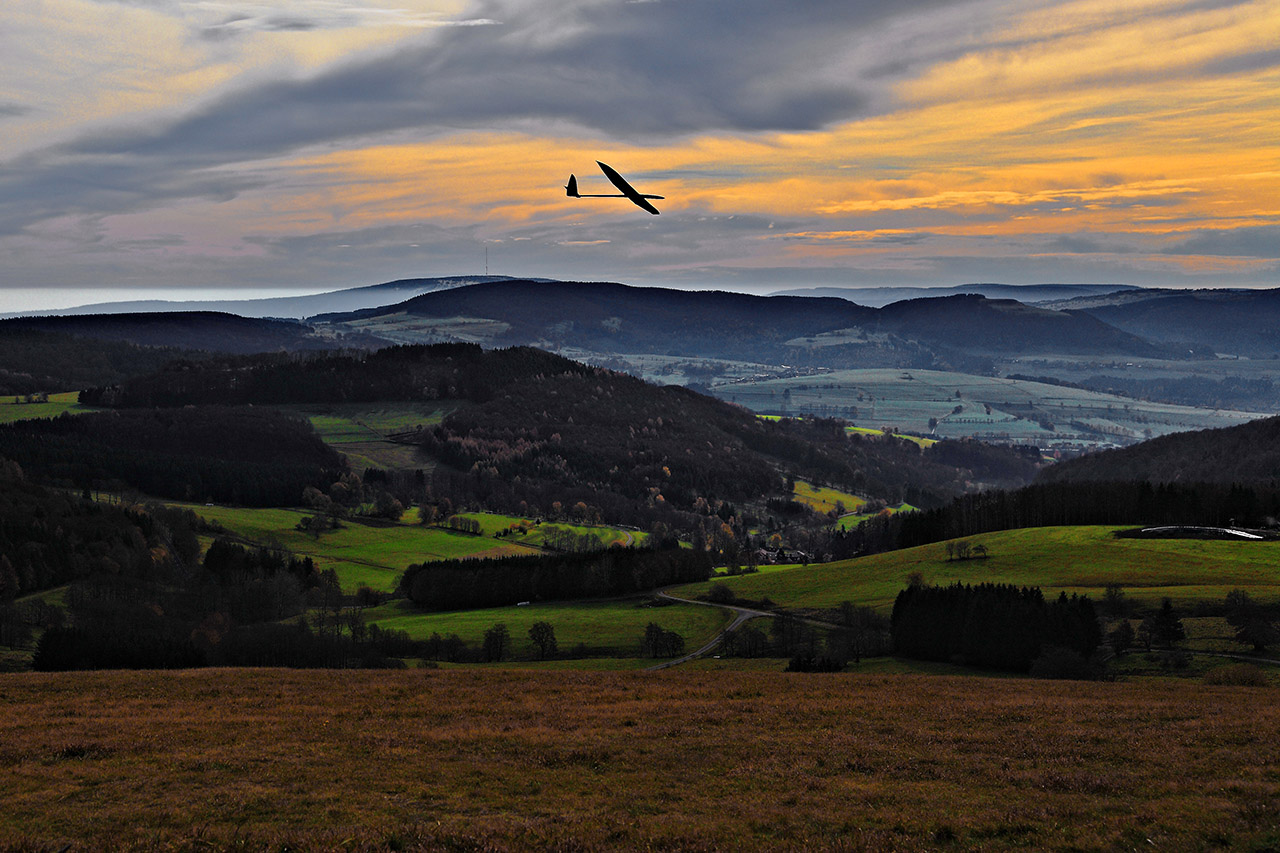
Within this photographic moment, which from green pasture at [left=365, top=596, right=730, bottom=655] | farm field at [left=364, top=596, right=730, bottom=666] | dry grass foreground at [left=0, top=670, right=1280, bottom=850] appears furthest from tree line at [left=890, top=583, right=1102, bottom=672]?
dry grass foreground at [left=0, top=670, right=1280, bottom=850]

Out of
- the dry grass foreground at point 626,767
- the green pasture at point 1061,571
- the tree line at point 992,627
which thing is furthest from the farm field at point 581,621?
the dry grass foreground at point 626,767

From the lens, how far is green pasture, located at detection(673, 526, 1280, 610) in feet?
422

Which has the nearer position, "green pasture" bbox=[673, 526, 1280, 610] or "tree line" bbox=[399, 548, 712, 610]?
"green pasture" bbox=[673, 526, 1280, 610]

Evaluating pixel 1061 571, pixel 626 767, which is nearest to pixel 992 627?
pixel 1061 571

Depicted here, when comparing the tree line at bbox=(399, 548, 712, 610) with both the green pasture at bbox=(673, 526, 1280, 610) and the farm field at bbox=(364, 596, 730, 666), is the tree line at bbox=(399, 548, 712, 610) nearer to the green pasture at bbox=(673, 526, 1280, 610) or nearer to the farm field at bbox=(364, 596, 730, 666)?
the farm field at bbox=(364, 596, 730, 666)

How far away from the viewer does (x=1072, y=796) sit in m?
32.9

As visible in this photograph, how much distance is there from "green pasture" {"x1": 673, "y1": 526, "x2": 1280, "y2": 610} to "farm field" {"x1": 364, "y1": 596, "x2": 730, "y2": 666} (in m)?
14.2

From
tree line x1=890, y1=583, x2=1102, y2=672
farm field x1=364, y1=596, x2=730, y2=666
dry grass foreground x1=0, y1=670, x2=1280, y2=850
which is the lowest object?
farm field x1=364, y1=596, x2=730, y2=666

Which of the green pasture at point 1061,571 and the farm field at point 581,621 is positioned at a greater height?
the green pasture at point 1061,571

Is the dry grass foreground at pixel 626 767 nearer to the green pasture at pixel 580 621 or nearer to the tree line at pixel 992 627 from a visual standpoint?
the tree line at pixel 992 627

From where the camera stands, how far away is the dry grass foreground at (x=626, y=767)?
29.0m

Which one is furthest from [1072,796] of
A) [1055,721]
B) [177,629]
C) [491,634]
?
[177,629]

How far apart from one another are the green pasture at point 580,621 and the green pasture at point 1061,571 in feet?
45.9

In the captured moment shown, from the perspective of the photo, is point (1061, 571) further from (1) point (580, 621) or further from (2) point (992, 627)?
(1) point (580, 621)
